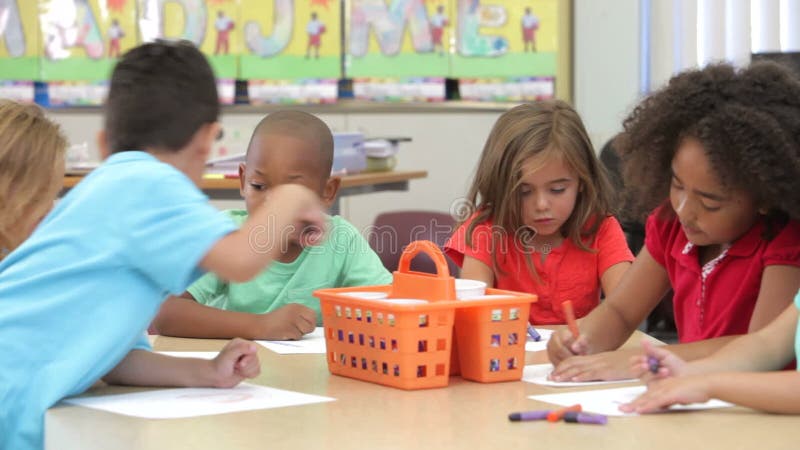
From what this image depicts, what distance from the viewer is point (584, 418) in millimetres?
1136

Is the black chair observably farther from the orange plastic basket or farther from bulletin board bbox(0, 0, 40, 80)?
bulletin board bbox(0, 0, 40, 80)

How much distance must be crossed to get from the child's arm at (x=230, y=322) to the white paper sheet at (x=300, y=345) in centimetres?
2

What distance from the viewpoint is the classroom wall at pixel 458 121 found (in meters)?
5.04

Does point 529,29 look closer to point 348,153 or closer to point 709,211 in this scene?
point 348,153

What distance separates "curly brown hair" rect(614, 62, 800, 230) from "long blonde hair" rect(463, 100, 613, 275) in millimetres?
563

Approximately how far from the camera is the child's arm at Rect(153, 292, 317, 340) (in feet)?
5.92

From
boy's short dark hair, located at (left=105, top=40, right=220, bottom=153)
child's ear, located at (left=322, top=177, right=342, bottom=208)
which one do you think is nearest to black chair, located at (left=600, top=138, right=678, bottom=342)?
child's ear, located at (left=322, top=177, right=342, bottom=208)

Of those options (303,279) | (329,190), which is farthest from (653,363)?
(329,190)

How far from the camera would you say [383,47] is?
5.29m

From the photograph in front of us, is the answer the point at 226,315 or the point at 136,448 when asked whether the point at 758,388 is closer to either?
the point at 136,448

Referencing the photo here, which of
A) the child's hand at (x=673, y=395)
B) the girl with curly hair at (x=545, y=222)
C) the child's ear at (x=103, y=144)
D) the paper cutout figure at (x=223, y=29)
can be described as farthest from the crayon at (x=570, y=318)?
the paper cutout figure at (x=223, y=29)

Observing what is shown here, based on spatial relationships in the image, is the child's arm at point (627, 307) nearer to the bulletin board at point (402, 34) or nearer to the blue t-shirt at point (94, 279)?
the blue t-shirt at point (94, 279)

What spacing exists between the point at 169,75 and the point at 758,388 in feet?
2.79

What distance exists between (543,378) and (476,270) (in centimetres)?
91
